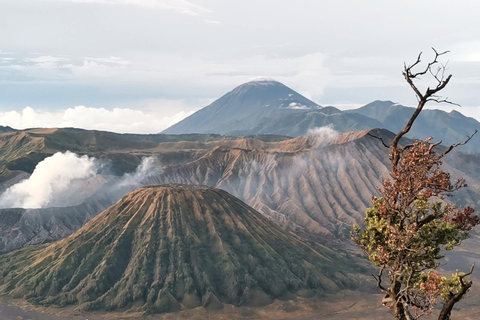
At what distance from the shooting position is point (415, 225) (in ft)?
59.5

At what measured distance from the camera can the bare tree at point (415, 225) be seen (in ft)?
56.9

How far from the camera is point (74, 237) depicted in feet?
461

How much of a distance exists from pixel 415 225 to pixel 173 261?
117 m

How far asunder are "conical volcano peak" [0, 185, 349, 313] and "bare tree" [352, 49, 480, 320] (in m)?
100

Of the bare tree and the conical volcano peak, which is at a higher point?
the bare tree

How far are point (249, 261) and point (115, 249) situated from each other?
37.9m

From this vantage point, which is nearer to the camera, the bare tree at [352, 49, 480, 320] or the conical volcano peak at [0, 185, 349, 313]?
the bare tree at [352, 49, 480, 320]

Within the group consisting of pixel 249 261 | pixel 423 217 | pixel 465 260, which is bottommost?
pixel 465 260

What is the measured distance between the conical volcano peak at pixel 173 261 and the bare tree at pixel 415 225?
100451 millimetres

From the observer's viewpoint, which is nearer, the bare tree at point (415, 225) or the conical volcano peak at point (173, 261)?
the bare tree at point (415, 225)

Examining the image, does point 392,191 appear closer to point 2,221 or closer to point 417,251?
point 417,251

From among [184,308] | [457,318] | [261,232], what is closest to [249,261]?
[261,232]

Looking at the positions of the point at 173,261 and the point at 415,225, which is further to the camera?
the point at 173,261

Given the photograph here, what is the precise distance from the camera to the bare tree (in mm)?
17344
